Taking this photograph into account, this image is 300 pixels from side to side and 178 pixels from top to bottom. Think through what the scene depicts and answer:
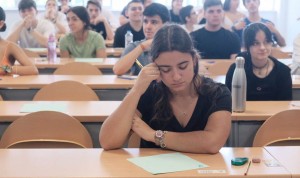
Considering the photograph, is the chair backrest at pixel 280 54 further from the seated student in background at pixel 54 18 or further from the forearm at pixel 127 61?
the seated student in background at pixel 54 18

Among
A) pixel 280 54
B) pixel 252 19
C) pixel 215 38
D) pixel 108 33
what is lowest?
pixel 280 54

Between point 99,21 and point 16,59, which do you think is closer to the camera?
point 16,59

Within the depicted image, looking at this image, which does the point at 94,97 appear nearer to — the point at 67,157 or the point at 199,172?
the point at 67,157

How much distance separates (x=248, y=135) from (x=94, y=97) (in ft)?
3.27

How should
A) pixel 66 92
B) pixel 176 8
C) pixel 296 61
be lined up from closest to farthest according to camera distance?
pixel 66 92
pixel 296 61
pixel 176 8

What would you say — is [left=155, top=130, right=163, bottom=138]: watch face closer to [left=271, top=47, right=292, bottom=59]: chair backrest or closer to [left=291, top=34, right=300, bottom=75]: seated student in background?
[left=291, top=34, right=300, bottom=75]: seated student in background

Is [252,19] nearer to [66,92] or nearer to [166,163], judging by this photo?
[66,92]

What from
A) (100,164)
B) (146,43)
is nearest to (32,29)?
(146,43)

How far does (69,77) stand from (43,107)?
115 cm

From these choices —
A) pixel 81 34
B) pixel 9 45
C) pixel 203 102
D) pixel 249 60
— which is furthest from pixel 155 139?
pixel 81 34

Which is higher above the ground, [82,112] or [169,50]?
[169,50]

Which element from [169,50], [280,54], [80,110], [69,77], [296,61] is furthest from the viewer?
[280,54]

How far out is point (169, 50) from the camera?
207cm

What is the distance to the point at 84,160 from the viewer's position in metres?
1.93
